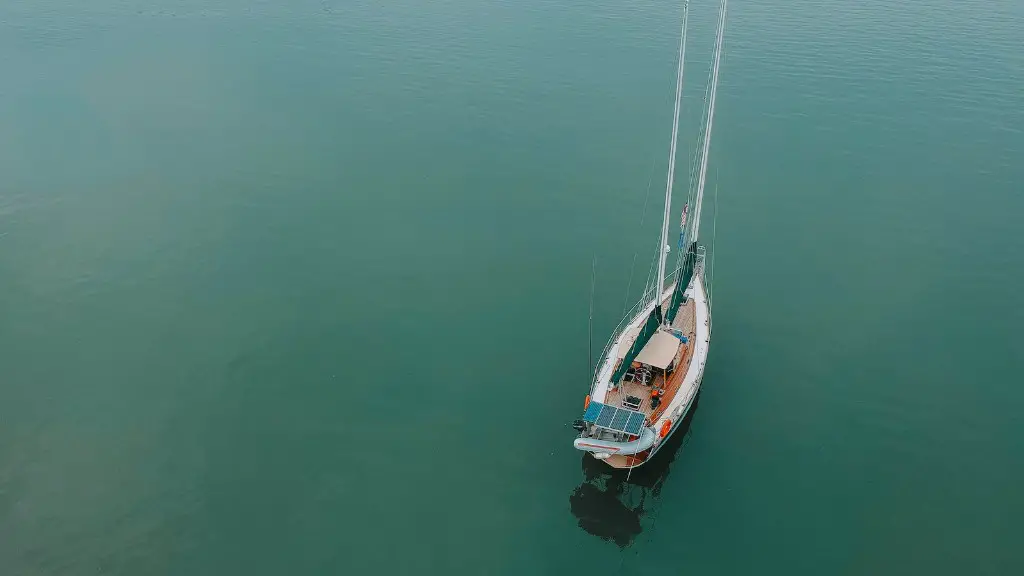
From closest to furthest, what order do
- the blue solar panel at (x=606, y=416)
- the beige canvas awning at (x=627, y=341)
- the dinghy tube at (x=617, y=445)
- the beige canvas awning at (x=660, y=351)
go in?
1. the dinghy tube at (x=617, y=445)
2. the blue solar panel at (x=606, y=416)
3. the beige canvas awning at (x=660, y=351)
4. the beige canvas awning at (x=627, y=341)

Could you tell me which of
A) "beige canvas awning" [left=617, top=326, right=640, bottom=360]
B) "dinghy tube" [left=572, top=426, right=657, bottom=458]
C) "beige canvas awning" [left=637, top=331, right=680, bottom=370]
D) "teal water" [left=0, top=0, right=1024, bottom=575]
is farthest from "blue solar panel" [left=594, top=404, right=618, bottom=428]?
"beige canvas awning" [left=617, top=326, right=640, bottom=360]

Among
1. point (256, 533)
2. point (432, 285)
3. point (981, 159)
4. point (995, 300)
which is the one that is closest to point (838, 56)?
point (981, 159)

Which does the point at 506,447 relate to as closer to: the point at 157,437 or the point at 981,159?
the point at 157,437

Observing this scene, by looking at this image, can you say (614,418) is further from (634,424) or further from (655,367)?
(655,367)

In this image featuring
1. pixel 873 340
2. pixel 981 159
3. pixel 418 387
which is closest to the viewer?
pixel 418 387

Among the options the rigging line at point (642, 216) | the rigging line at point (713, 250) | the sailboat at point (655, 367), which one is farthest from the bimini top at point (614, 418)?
the rigging line at point (713, 250)

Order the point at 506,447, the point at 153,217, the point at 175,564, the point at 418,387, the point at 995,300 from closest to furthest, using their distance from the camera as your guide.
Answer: the point at 175,564 → the point at 506,447 → the point at 418,387 → the point at 995,300 → the point at 153,217

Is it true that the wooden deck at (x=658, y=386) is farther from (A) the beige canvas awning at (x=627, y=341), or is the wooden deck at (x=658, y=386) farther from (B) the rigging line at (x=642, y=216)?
(B) the rigging line at (x=642, y=216)
